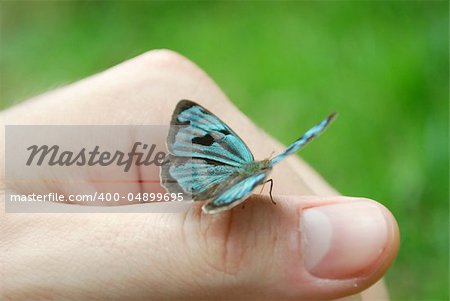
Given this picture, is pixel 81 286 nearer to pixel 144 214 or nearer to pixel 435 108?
pixel 144 214

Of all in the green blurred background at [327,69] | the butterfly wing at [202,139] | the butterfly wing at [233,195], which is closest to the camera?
the butterfly wing at [233,195]

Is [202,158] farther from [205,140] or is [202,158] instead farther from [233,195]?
[233,195]

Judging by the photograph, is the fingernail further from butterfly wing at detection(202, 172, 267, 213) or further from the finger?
butterfly wing at detection(202, 172, 267, 213)

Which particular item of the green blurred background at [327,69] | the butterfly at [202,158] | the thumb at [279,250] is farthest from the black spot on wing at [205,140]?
the green blurred background at [327,69]

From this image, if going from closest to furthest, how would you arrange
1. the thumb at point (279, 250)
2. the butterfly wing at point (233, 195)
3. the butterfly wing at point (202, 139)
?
the butterfly wing at point (233, 195), the thumb at point (279, 250), the butterfly wing at point (202, 139)

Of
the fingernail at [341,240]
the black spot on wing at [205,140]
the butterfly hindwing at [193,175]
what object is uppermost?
the black spot on wing at [205,140]

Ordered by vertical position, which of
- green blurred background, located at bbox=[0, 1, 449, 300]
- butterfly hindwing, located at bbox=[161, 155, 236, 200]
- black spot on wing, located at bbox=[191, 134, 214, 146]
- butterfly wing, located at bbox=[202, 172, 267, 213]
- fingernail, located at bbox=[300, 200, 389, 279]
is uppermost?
green blurred background, located at bbox=[0, 1, 449, 300]

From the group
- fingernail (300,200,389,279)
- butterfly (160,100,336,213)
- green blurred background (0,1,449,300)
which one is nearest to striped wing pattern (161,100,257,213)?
butterfly (160,100,336,213)

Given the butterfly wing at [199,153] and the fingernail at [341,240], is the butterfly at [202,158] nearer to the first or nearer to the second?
the butterfly wing at [199,153]
